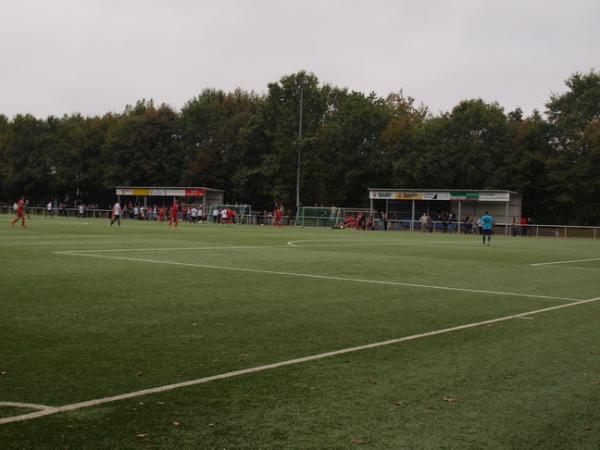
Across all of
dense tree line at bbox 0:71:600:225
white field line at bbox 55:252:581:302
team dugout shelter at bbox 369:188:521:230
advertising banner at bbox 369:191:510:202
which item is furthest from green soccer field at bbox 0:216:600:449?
dense tree line at bbox 0:71:600:225

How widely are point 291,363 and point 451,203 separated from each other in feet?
175

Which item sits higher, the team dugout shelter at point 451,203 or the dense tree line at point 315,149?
the dense tree line at point 315,149

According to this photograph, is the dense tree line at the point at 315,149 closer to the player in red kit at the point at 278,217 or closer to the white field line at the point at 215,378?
the player in red kit at the point at 278,217

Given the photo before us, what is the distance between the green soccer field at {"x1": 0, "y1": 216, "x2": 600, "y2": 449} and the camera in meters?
4.60

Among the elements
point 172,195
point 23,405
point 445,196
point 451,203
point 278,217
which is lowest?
point 23,405

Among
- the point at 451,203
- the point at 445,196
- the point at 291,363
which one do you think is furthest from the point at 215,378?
the point at 451,203

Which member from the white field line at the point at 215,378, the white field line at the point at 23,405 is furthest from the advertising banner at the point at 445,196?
the white field line at the point at 23,405

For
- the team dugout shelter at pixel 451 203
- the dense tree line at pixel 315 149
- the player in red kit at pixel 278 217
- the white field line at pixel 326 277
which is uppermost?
the dense tree line at pixel 315 149

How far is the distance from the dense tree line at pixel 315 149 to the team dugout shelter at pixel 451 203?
24.2 ft

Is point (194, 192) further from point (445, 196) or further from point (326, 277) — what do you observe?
point (326, 277)

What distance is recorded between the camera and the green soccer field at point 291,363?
15.1ft

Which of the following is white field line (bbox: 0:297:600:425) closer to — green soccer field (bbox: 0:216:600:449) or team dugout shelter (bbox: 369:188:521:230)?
green soccer field (bbox: 0:216:600:449)

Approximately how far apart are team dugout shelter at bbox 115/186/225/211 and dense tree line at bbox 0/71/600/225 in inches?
202

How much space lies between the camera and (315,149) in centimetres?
7069
